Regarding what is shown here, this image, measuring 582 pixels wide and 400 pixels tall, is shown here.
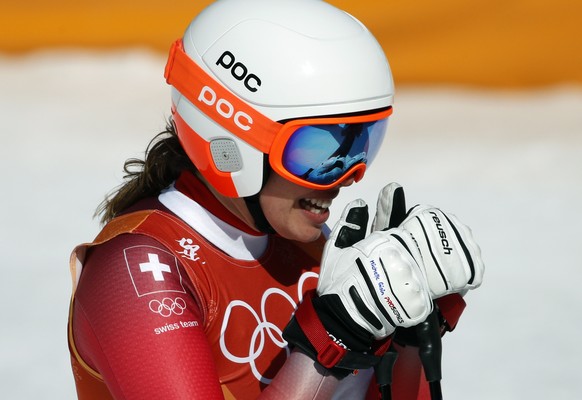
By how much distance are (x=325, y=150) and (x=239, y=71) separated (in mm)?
257

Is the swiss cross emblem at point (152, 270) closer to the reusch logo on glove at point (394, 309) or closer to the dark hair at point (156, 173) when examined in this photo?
the dark hair at point (156, 173)

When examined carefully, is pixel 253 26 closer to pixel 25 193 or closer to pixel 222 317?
pixel 222 317

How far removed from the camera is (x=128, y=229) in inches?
91.2

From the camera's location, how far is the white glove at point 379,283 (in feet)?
7.08

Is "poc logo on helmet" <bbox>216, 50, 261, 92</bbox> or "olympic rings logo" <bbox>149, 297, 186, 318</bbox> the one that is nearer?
"olympic rings logo" <bbox>149, 297, 186, 318</bbox>

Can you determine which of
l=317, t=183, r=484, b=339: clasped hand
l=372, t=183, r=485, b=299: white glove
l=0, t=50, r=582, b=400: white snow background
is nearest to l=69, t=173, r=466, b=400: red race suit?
l=317, t=183, r=484, b=339: clasped hand

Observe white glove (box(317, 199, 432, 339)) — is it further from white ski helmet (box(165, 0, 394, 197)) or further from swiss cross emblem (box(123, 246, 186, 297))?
swiss cross emblem (box(123, 246, 186, 297))

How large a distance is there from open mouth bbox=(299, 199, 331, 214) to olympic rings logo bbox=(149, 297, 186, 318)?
38 centimetres

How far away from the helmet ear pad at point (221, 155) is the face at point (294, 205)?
0.04m

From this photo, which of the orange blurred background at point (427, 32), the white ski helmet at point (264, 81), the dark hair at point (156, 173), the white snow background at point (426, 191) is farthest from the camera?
the orange blurred background at point (427, 32)

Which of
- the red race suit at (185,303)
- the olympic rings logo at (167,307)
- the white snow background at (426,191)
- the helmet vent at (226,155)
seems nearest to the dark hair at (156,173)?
the red race suit at (185,303)

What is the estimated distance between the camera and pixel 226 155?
2.37 m

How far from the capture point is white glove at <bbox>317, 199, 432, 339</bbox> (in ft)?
7.08

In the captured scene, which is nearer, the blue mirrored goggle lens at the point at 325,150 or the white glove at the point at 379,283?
the white glove at the point at 379,283
